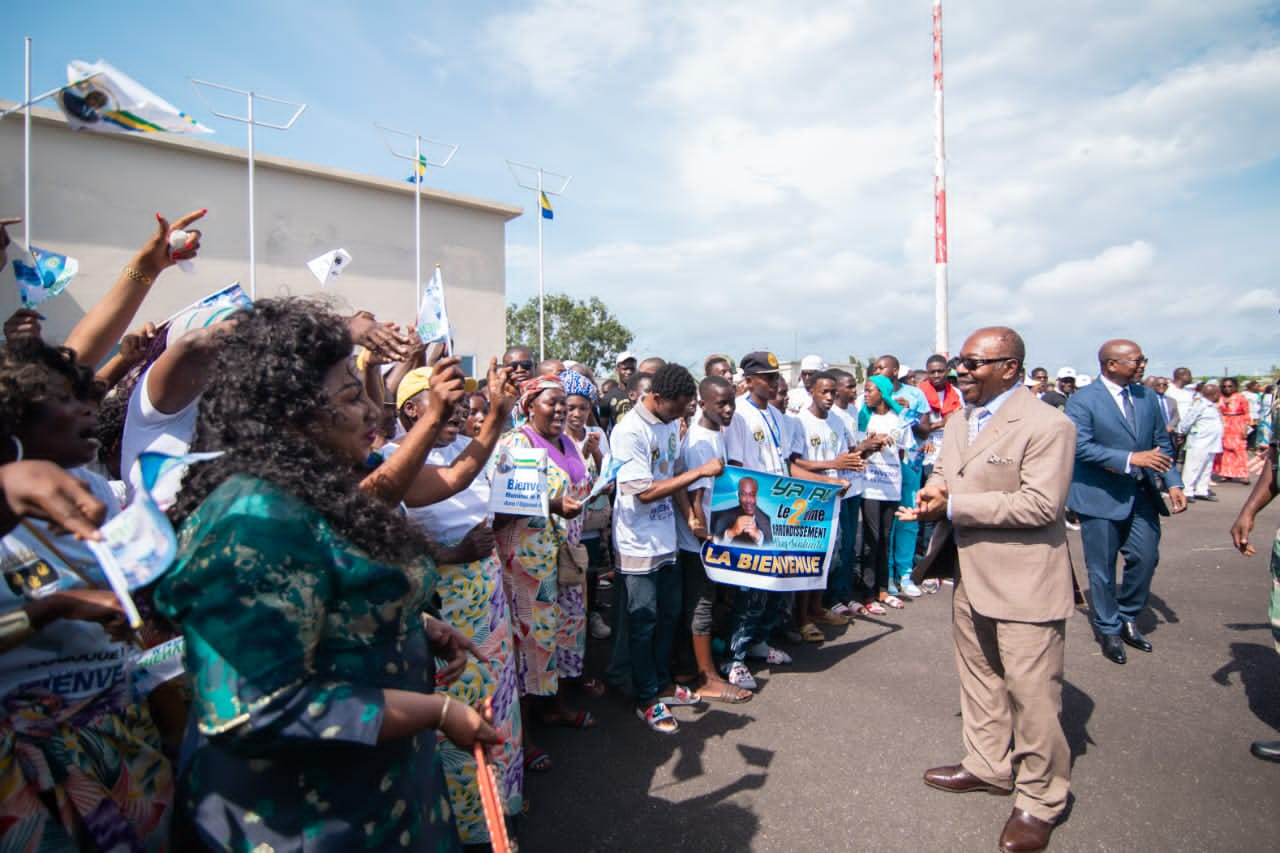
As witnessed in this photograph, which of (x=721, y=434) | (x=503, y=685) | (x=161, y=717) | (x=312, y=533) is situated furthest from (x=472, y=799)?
(x=721, y=434)

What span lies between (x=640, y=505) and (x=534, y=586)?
2.67 feet

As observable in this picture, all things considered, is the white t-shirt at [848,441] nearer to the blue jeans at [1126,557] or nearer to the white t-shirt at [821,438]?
the white t-shirt at [821,438]

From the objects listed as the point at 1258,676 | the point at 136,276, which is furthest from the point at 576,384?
the point at 1258,676

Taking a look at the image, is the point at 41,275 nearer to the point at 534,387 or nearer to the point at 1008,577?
the point at 534,387

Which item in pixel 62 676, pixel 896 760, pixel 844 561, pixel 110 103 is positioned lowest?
pixel 896 760

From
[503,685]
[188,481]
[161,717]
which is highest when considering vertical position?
[188,481]

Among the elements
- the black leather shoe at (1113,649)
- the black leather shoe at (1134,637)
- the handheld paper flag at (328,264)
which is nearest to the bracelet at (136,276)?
the handheld paper flag at (328,264)

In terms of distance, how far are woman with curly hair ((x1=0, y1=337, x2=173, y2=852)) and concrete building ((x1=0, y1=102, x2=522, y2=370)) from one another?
50.5 feet

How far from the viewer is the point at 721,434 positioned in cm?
475

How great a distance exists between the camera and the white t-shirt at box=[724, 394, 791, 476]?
504cm

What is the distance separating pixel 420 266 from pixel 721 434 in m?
22.9

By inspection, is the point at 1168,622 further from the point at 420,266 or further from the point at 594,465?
the point at 420,266

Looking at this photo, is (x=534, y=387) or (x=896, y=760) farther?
(x=534, y=387)

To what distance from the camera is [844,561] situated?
20.4 ft
